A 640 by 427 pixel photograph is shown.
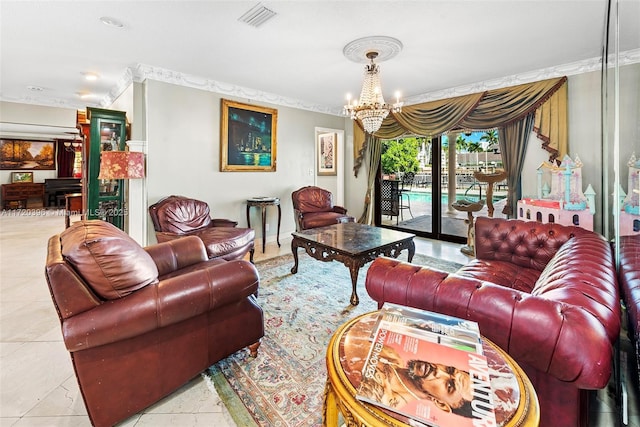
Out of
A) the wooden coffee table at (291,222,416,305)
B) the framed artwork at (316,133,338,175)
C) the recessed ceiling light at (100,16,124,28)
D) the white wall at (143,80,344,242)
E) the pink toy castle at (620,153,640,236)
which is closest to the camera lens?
the pink toy castle at (620,153,640,236)

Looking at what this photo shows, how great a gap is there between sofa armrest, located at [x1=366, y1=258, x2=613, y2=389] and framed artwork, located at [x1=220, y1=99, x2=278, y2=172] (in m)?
3.93

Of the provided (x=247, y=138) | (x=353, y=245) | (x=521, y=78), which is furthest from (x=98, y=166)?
(x=521, y=78)

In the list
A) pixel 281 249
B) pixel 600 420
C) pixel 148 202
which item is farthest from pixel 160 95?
pixel 600 420

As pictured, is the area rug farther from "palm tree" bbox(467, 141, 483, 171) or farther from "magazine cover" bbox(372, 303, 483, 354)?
"palm tree" bbox(467, 141, 483, 171)

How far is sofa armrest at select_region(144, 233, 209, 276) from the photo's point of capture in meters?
2.26

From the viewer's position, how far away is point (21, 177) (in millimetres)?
9297

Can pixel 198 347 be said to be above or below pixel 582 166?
below

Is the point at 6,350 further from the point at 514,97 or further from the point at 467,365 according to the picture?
the point at 514,97

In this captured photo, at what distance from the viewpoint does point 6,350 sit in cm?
210

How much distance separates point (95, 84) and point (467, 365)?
6.04m

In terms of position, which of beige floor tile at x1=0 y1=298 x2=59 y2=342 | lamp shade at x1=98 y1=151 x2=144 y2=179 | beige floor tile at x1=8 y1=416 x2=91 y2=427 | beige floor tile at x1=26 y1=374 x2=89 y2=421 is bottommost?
beige floor tile at x1=8 y1=416 x2=91 y2=427

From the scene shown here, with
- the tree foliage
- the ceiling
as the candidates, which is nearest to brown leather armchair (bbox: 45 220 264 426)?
the ceiling

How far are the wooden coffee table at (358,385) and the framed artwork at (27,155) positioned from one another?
41.0 ft

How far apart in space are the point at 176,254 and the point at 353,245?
1614 millimetres
